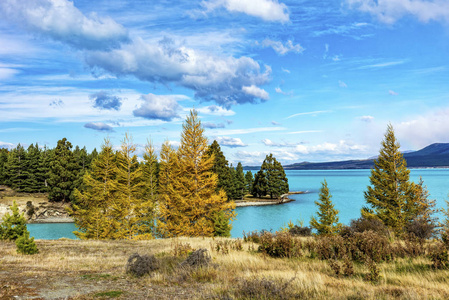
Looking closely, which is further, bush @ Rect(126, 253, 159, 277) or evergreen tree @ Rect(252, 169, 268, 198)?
evergreen tree @ Rect(252, 169, 268, 198)

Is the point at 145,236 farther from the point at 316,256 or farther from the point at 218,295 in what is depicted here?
the point at 218,295

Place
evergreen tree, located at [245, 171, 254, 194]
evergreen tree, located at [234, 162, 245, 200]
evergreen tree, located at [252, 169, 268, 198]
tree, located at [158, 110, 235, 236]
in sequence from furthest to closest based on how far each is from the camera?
1. evergreen tree, located at [245, 171, 254, 194]
2. evergreen tree, located at [252, 169, 268, 198]
3. evergreen tree, located at [234, 162, 245, 200]
4. tree, located at [158, 110, 235, 236]

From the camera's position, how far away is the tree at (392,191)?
3050 centimetres

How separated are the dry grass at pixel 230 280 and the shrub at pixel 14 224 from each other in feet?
17.2

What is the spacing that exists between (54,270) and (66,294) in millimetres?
3578

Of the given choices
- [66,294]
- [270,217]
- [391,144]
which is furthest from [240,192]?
[66,294]

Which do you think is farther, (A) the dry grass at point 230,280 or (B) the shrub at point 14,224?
(B) the shrub at point 14,224

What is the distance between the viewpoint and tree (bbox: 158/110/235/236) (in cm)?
2588

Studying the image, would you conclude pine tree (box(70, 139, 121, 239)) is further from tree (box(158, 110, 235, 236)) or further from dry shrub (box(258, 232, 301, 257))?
dry shrub (box(258, 232, 301, 257))

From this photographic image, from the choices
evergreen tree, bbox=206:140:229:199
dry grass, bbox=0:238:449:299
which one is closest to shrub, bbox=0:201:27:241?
dry grass, bbox=0:238:449:299

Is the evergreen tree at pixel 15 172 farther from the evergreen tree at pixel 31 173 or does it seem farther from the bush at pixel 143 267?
the bush at pixel 143 267

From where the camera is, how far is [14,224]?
15.7m

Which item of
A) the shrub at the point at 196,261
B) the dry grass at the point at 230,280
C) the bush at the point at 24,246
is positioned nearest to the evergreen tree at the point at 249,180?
the bush at the point at 24,246

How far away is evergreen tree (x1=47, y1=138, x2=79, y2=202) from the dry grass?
52.9 meters
